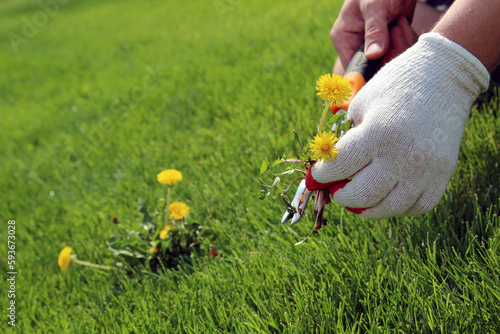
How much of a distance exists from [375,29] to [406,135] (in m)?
0.69

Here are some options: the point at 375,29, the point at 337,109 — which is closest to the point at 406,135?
the point at 337,109

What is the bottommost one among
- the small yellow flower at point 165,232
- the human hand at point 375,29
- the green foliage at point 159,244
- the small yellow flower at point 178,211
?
the green foliage at point 159,244

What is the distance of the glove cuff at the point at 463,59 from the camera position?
1414 millimetres

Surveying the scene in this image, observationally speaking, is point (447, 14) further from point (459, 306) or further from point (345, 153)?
point (459, 306)

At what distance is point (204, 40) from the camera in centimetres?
556

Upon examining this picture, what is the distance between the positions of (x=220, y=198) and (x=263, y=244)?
48 cm

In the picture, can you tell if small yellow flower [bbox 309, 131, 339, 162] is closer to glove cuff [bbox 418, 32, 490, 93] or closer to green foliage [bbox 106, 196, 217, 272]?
glove cuff [bbox 418, 32, 490, 93]

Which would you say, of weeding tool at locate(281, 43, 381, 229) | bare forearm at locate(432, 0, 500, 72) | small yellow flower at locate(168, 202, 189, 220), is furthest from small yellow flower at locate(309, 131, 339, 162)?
small yellow flower at locate(168, 202, 189, 220)

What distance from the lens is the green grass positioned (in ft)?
4.67

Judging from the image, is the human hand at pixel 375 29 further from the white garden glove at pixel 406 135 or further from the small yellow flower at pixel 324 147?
the small yellow flower at pixel 324 147

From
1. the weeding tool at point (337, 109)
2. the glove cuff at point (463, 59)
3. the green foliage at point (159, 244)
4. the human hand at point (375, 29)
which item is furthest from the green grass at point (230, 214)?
the human hand at point (375, 29)

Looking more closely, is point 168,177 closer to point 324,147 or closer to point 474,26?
point 324,147

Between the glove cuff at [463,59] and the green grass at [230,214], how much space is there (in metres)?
0.45

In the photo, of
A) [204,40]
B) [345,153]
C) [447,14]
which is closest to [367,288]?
[345,153]
